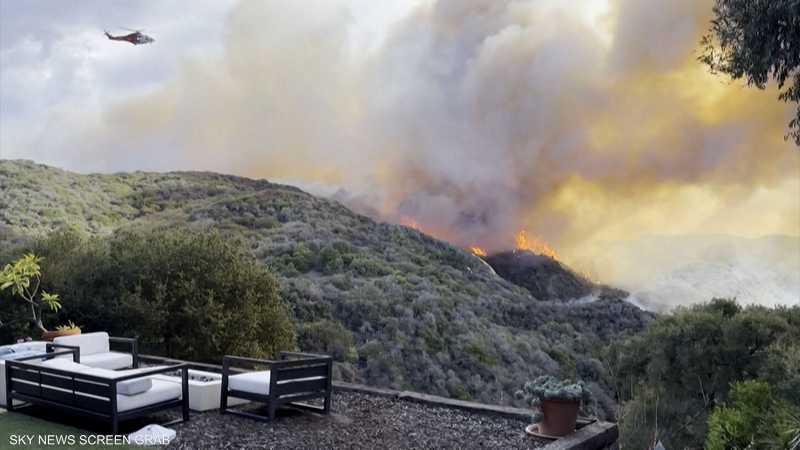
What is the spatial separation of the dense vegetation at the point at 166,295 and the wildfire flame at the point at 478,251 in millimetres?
18070

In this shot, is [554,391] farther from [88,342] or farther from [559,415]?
[88,342]

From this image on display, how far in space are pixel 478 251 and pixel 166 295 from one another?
64.5 feet

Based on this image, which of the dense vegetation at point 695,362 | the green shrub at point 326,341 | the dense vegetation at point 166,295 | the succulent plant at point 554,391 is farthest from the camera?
the green shrub at point 326,341

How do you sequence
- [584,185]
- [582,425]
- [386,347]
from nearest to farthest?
[582,425], [386,347], [584,185]

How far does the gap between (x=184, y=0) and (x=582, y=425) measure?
62.6ft

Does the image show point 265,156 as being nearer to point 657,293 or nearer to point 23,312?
point 657,293

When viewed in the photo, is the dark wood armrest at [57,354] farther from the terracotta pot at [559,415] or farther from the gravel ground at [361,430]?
the terracotta pot at [559,415]

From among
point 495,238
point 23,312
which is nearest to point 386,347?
point 23,312

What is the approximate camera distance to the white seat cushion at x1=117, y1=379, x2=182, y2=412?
6012 millimetres

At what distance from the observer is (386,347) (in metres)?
18.5

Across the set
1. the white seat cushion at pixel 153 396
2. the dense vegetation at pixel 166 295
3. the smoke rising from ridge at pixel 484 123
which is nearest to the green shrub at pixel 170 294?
the dense vegetation at pixel 166 295

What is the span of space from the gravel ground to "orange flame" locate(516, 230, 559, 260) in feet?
68.3

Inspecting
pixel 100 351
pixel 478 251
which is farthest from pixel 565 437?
A: pixel 478 251

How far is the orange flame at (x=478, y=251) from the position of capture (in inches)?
1164
